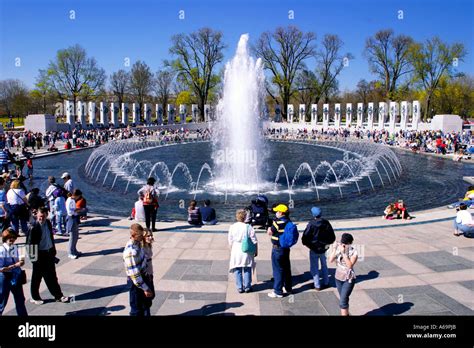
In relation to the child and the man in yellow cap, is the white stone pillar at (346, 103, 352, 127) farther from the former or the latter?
the man in yellow cap

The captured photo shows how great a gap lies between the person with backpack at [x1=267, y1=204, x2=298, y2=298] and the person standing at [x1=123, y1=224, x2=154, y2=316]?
2444 millimetres

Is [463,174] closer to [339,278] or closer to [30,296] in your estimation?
[339,278]

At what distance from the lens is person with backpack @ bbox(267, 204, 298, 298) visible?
6.71 meters

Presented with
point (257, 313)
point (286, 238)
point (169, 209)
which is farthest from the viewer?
point (169, 209)

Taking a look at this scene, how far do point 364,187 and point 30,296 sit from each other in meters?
16.8

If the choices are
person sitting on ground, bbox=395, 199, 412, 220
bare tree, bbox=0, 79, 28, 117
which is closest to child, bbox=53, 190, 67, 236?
person sitting on ground, bbox=395, 199, 412, 220

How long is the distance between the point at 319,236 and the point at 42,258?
199 inches

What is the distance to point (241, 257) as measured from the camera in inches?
270

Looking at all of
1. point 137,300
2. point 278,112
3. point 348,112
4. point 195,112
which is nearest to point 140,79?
point 195,112

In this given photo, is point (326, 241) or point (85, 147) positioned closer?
point (326, 241)

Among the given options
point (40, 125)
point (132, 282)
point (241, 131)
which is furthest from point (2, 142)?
point (132, 282)

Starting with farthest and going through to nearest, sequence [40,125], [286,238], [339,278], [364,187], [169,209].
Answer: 1. [40,125]
2. [364,187]
3. [169,209]
4. [286,238]
5. [339,278]

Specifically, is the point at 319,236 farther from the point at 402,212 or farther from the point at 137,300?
the point at 402,212

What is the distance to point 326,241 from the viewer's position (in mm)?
6910
